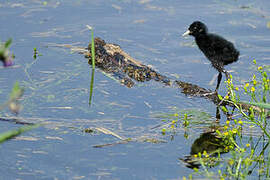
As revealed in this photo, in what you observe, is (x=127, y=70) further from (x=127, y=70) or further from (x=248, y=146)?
(x=248, y=146)

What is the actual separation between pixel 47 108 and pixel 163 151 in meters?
1.55

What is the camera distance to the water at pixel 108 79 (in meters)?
4.69

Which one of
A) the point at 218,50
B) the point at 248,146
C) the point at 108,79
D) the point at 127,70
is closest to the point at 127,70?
the point at 127,70

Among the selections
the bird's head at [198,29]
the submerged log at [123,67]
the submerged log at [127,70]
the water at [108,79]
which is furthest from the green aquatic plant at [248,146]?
the bird's head at [198,29]

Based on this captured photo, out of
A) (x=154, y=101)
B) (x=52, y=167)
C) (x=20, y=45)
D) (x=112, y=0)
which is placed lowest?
(x=52, y=167)

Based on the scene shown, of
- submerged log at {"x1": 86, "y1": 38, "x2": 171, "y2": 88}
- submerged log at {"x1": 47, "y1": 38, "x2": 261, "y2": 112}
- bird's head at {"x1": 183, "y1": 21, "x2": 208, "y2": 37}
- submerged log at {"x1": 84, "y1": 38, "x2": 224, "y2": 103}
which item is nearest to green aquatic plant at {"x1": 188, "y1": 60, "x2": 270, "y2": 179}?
submerged log at {"x1": 47, "y1": 38, "x2": 261, "y2": 112}

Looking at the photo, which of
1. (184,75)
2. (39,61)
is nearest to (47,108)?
(39,61)

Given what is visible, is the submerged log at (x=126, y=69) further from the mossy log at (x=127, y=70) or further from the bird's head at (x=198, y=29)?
the bird's head at (x=198, y=29)

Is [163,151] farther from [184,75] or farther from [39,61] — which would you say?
[39,61]

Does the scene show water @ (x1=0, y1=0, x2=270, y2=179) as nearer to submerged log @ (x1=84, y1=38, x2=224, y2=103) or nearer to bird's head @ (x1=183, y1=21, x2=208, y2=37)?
submerged log @ (x1=84, y1=38, x2=224, y2=103)

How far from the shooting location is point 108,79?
658 centimetres

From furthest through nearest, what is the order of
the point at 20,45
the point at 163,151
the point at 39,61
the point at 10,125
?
the point at 20,45
the point at 39,61
the point at 10,125
the point at 163,151

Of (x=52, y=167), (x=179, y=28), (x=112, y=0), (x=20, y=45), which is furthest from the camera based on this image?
(x=112, y=0)

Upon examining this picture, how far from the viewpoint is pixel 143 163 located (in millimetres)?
4676
